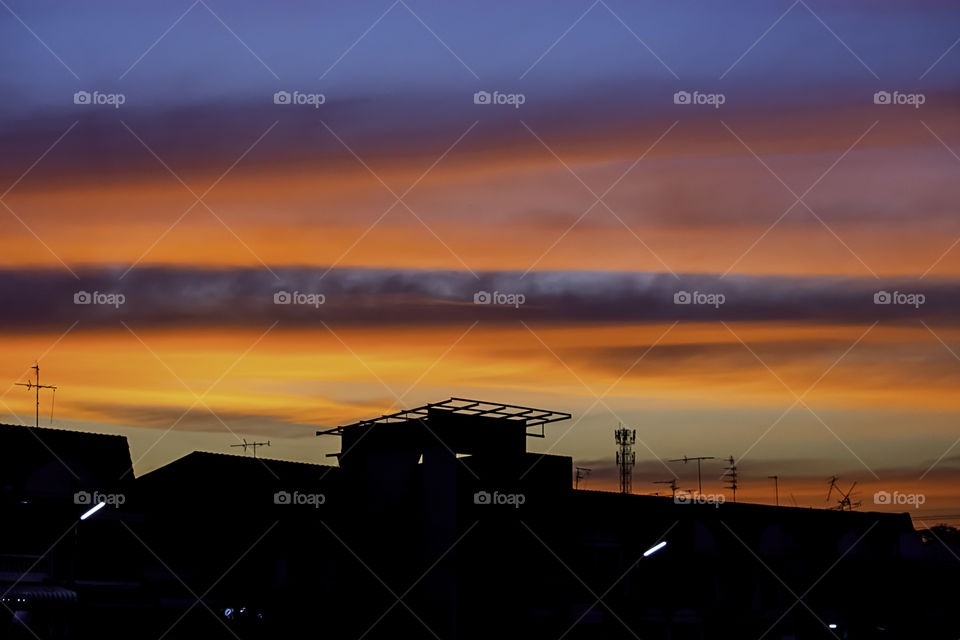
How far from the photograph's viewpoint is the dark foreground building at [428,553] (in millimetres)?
46750

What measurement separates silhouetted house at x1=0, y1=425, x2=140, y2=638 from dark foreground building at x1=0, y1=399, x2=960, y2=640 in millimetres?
77

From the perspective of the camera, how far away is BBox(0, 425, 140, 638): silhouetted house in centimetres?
4353

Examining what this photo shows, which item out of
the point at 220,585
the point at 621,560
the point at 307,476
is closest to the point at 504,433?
the point at 621,560

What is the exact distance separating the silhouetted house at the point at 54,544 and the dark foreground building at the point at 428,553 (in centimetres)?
8

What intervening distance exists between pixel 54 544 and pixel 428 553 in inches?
713

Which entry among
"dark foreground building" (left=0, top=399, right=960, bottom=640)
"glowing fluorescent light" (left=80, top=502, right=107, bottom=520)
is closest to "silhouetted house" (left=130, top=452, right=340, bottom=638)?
"dark foreground building" (left=0, top=399, right=960, bottom=640)

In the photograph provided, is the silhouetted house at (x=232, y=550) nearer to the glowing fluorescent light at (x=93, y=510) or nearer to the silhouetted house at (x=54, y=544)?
the silhouetted house at (x=54, y=544)

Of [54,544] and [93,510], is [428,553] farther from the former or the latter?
[93,510]

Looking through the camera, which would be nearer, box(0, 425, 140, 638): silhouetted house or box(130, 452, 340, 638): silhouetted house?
box(0, 425, 140, 638): silhouetted house

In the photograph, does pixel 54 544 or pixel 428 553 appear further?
pixel 428 553

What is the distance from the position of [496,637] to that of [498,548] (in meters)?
3.97

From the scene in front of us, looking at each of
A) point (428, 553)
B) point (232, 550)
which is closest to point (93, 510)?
point (232, 550)

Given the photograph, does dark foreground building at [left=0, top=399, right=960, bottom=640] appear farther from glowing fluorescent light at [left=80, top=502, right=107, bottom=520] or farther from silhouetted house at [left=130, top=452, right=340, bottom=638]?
glowing fluorescent light at [left=80, top=502, right=107, bottom=520]

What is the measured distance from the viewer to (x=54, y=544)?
4516cm
